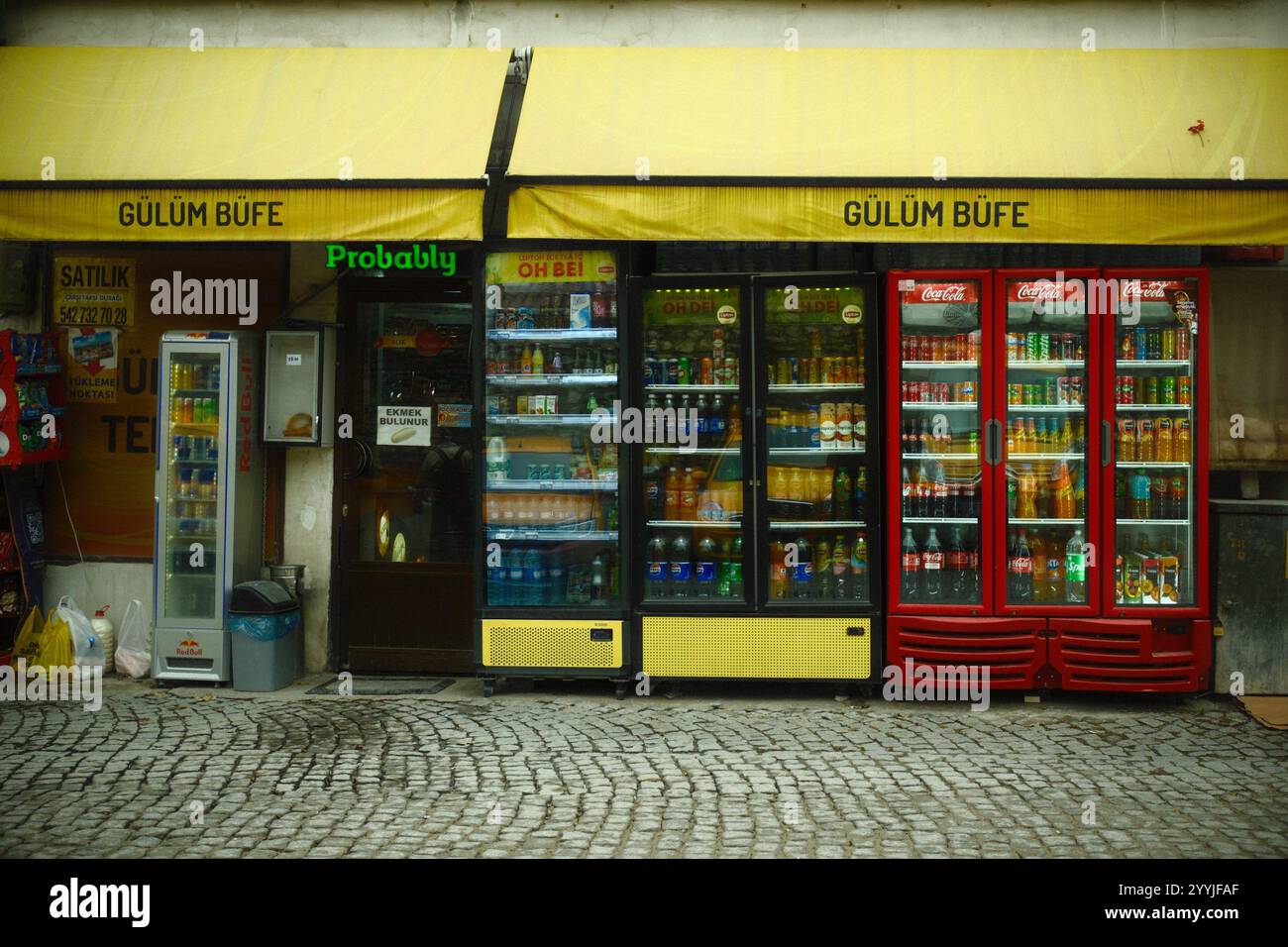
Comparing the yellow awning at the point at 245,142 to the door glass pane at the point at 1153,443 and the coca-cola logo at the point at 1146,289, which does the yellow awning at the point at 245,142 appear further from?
the door glass pane at the point at 1153,443

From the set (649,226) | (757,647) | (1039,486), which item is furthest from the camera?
(1039,486)

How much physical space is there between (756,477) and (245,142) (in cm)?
386

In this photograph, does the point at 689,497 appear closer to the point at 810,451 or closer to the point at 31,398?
the point at 810,451

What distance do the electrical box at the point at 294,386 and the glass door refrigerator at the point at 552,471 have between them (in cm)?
125

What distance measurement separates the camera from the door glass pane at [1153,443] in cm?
753

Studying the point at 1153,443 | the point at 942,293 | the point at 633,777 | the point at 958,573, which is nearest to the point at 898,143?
the point at 942,293

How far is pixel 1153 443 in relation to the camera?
7570mm

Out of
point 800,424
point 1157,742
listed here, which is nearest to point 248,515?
point 800,424

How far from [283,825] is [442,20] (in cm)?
564

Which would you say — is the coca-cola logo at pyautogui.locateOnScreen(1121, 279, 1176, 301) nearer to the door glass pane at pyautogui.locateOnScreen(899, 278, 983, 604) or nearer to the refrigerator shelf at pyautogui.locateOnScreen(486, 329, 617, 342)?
the door glass pane at pyautogui.locateOnScreen(899, 278, 983, 604)

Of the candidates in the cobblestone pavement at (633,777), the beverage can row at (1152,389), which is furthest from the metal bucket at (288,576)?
the beverage can row at (1152,389)

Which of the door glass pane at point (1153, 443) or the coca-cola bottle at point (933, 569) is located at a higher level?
the door glass pane at point (1153, 443)

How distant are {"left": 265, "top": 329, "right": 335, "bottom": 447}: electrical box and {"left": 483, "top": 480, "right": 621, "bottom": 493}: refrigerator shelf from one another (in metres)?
1.34

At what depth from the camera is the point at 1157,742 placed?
6680 millimetres
